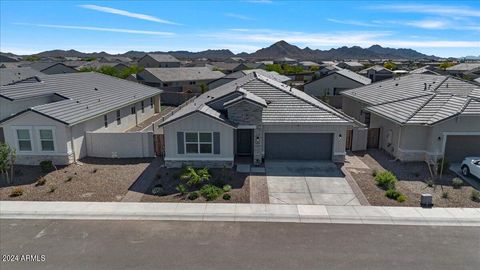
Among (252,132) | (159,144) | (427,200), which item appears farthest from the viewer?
(159,144)

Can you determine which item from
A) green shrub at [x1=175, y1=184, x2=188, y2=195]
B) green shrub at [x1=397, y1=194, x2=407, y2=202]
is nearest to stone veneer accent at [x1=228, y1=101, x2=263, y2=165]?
green shrub at [x1=175, y1=184, x2=188, y2=195]

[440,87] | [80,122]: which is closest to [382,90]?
[440,87]

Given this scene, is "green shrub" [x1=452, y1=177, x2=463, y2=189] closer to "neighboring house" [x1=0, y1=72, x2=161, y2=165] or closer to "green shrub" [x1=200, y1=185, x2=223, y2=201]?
"green shrub" [x1=200, y1=185, x2=223, y2=201]

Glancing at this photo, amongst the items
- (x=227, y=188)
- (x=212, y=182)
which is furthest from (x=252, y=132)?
(x=227, y=188)

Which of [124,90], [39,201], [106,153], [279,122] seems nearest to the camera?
[39,201]

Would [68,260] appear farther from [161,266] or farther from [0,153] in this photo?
A: [0,153]

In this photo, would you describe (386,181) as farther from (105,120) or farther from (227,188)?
(105,120)

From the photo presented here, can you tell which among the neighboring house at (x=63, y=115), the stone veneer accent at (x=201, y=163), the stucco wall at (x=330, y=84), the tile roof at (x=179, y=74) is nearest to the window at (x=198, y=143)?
the stone veneer accent at (x=201, y=163)
